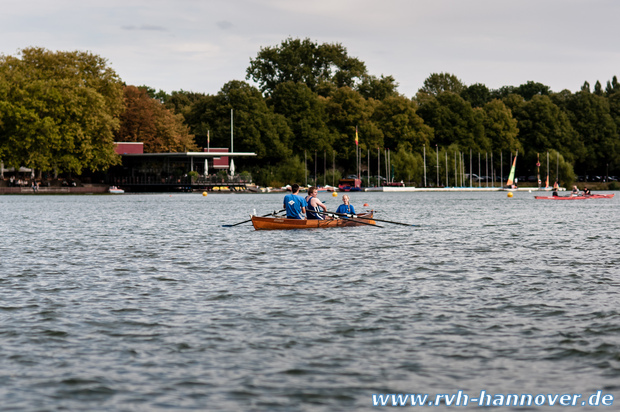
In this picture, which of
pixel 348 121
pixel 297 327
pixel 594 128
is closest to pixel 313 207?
pixel 297 327

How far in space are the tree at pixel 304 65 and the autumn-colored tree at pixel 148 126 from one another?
99.2ft

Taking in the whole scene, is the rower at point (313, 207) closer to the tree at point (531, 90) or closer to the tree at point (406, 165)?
the tree at point (406, 165)

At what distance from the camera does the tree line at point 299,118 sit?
104812 millimetres

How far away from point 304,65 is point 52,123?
217 ft

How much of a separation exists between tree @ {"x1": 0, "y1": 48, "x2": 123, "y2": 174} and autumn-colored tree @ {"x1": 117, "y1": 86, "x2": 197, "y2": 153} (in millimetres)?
16561

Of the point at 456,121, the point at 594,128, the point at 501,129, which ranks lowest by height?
the point at 501,129

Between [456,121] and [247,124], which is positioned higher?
[456,121]

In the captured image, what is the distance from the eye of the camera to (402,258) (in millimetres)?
25375

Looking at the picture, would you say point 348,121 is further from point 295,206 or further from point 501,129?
point 295,206

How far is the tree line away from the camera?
104812mm

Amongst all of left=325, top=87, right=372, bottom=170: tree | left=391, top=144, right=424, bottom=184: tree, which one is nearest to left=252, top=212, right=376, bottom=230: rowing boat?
left=391, top=144, right=424, bottom=184: tree

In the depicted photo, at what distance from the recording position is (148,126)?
128 m

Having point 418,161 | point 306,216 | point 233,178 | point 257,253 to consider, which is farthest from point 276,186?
point 257,253

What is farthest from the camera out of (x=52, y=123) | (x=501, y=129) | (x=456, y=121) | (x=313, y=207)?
(x=501, y=129)
